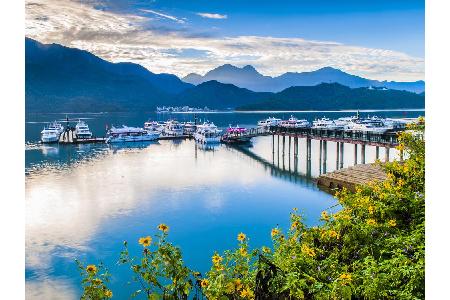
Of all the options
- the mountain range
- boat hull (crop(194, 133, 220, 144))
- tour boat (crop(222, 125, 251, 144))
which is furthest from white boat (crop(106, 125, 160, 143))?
the mountain range

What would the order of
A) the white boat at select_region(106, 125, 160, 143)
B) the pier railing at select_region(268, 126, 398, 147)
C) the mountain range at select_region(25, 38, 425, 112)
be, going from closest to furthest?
the pier railing at select_region(268, 126, 398, 147)
the white boat at select_region(106, 125, 160, 143)
the mountain range at select_region(25, 38, 425, 112)

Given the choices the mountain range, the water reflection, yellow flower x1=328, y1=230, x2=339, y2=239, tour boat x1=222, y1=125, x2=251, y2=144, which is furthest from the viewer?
the mountain range

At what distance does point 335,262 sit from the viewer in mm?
2289

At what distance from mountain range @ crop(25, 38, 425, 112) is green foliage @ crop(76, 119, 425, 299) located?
34.8 metres

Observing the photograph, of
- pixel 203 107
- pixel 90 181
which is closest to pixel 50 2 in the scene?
pixel 90 181

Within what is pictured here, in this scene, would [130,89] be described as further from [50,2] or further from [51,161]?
[50,2]

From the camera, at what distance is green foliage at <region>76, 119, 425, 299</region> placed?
201cm

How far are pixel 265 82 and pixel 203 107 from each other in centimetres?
4710

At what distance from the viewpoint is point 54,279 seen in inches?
302

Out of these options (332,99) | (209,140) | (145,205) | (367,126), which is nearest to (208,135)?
(209,140)

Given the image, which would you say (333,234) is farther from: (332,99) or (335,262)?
(332,99)

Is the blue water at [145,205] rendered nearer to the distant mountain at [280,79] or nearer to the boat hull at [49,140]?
the boat hull at [49,140]

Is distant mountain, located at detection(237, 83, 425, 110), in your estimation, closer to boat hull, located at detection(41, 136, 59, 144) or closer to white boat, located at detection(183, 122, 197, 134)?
white boat, located at detection(183, 122, 197, 134)

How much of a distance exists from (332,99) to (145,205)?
2405 inches
